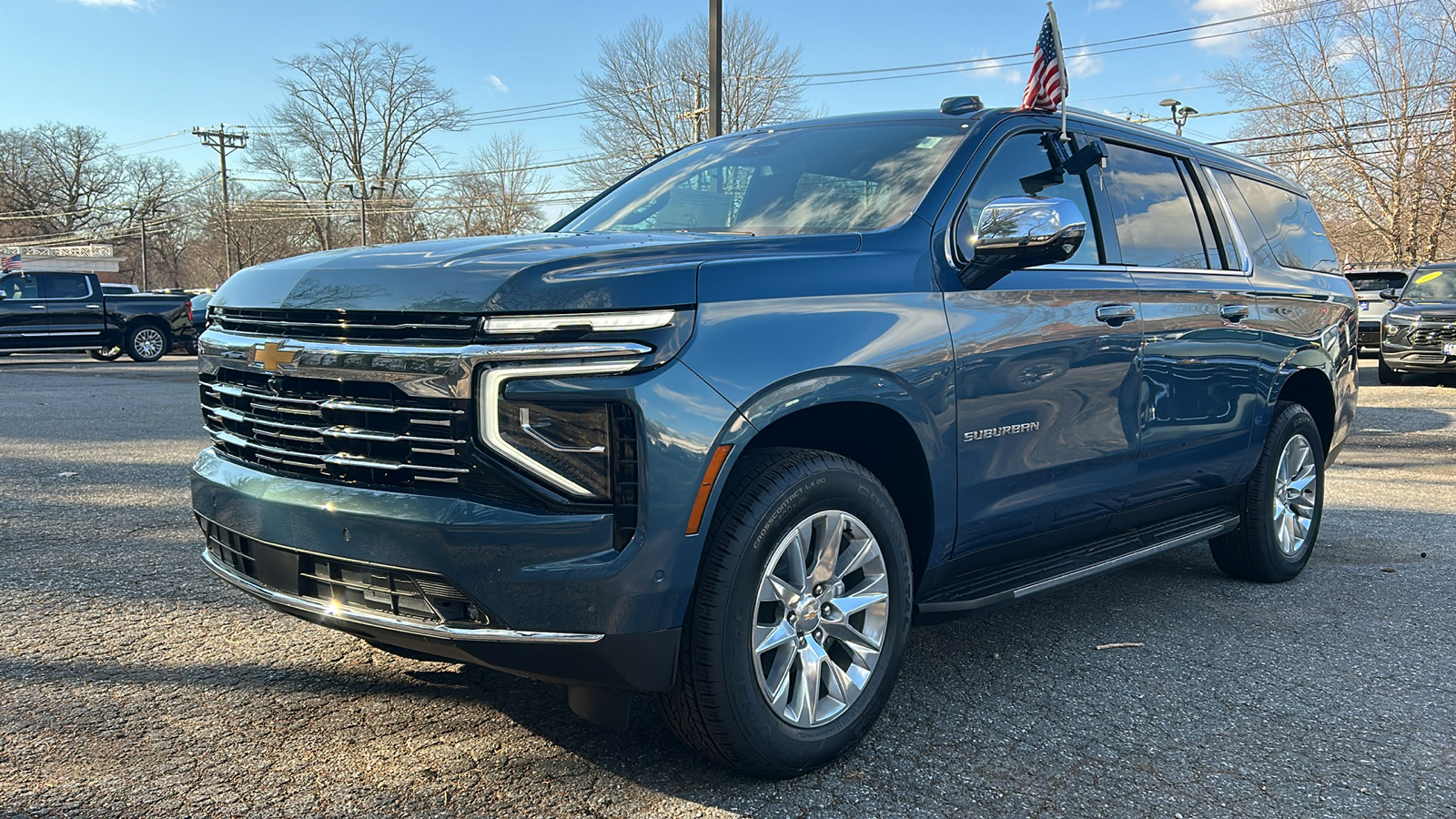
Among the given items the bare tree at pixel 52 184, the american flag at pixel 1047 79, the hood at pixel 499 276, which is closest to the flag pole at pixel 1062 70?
the american flag at pixel 1047 79

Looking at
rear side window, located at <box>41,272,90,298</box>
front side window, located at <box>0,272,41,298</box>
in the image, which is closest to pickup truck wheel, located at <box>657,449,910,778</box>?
rear side window, located at <box>41,272,90,298</box>

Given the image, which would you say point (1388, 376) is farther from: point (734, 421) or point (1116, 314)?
point (734, 421)

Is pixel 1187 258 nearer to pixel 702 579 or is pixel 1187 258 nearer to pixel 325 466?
pixel 702 579

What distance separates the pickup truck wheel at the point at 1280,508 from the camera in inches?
191

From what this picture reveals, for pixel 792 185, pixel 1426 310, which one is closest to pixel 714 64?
pixel 1426 310

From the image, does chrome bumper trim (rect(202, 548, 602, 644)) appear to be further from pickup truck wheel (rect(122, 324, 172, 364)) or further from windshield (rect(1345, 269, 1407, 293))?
pickup truck wheel (rect(122, 324, 172, 364))

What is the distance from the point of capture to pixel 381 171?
60.7 m

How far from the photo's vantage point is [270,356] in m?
2.74

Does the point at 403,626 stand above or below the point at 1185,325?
below

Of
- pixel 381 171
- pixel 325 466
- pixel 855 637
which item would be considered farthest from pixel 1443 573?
pixel 381 171

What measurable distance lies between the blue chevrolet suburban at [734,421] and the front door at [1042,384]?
0.5 inches

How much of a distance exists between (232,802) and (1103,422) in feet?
9.58

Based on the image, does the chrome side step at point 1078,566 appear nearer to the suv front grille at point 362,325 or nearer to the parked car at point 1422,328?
the suv front grille at point 362,325

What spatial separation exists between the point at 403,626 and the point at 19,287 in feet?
74.7
